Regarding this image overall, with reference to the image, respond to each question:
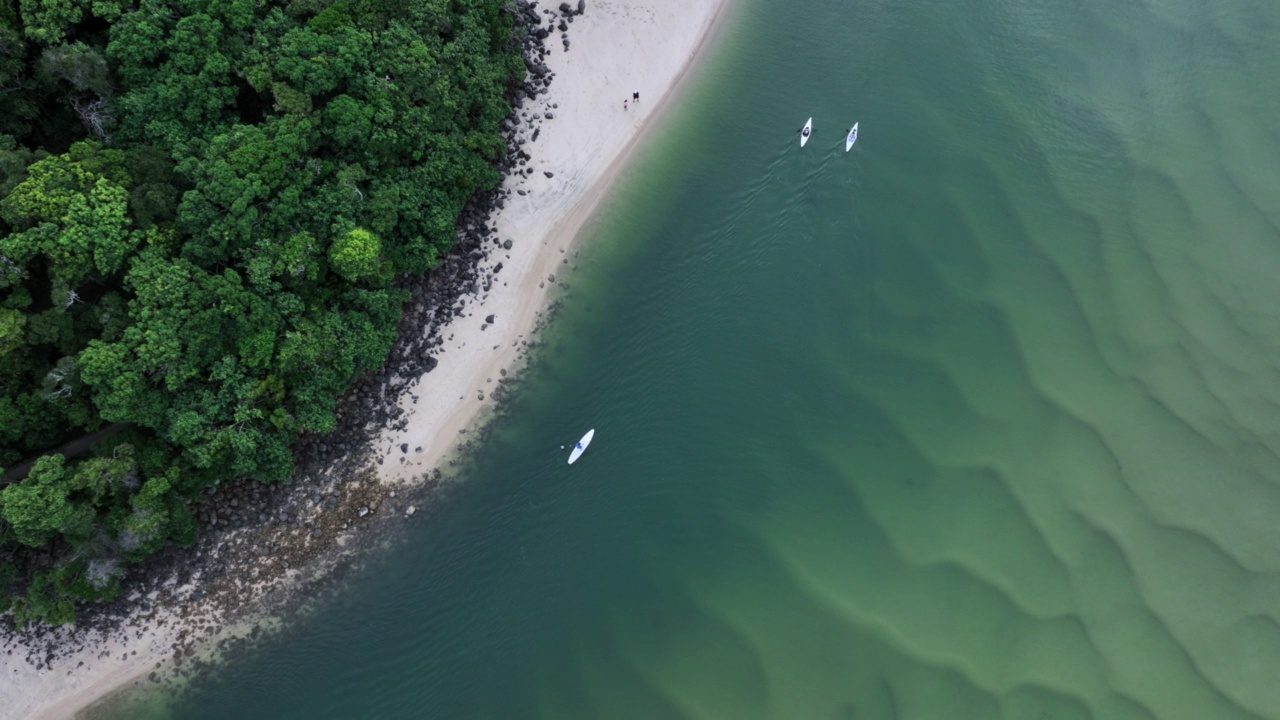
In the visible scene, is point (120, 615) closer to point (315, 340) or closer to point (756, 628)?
point (315, 340)

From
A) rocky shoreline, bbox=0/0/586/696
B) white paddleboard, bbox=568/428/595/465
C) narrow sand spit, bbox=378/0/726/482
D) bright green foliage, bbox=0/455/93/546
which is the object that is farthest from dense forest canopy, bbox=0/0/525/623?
white paddleboard, bbox=568/428/595/465

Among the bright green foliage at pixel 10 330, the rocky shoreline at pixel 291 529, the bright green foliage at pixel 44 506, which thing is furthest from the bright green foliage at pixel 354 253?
the bright green foliage at pixel 44 506

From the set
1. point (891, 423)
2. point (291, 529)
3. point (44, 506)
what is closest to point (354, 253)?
point (291, 529)

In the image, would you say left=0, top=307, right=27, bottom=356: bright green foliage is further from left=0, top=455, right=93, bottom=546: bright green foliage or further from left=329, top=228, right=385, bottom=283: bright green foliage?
left=329, top=228, right=385, bottom=283: bright green foliage

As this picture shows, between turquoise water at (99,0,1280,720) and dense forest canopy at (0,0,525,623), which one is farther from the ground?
dense forest canopy at (0,0,525,623)

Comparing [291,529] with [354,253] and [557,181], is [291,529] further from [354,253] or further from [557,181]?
[557,181]

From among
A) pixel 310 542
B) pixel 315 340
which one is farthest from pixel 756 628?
pixel 315 340
